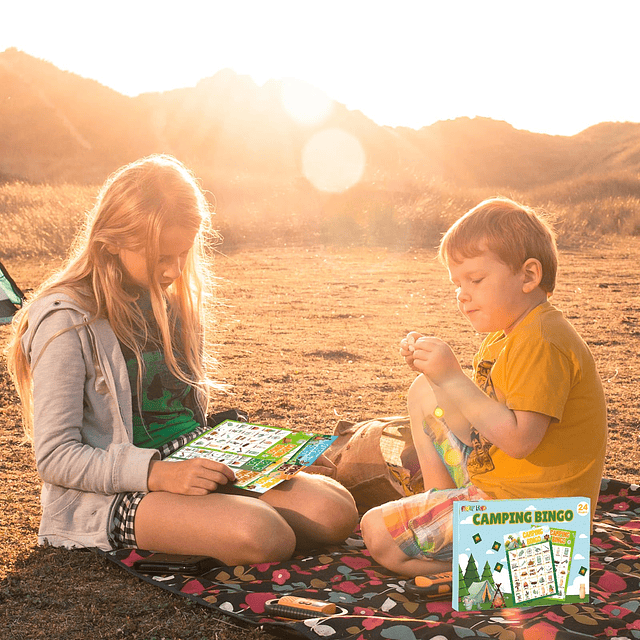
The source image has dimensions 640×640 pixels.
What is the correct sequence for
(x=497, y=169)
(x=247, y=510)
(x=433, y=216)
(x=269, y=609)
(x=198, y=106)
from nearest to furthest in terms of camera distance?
(x=269, y=609)
(x=247, y=510)
(x=433, y=216)
(x=198, y=106)
(x=497, y=169)

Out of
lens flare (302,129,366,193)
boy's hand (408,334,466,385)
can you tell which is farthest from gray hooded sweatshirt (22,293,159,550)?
lens flare (302,129,366,193)

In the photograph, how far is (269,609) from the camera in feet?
6.95

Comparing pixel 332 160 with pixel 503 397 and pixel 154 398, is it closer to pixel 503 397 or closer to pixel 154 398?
pixel 154 398

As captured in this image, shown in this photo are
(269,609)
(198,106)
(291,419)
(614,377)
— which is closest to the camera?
(269,609)

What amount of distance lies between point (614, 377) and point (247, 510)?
3.83 metres

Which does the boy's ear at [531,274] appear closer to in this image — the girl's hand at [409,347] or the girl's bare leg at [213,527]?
the girl's hand at [409,347]

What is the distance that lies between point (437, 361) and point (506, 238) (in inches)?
17.2

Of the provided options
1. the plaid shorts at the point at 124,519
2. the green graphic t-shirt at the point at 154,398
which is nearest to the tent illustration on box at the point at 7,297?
the green graphic t-shirt at the point at 154,398

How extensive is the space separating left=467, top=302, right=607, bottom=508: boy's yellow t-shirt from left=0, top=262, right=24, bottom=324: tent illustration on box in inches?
231

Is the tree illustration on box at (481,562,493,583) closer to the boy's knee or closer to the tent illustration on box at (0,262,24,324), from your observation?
the boy's knee

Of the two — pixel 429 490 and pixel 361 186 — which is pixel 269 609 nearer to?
pixel 429 490

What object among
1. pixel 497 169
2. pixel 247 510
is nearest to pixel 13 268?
pixel 247 510

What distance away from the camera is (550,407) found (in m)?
2.09

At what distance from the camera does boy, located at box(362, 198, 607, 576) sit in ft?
6.98
